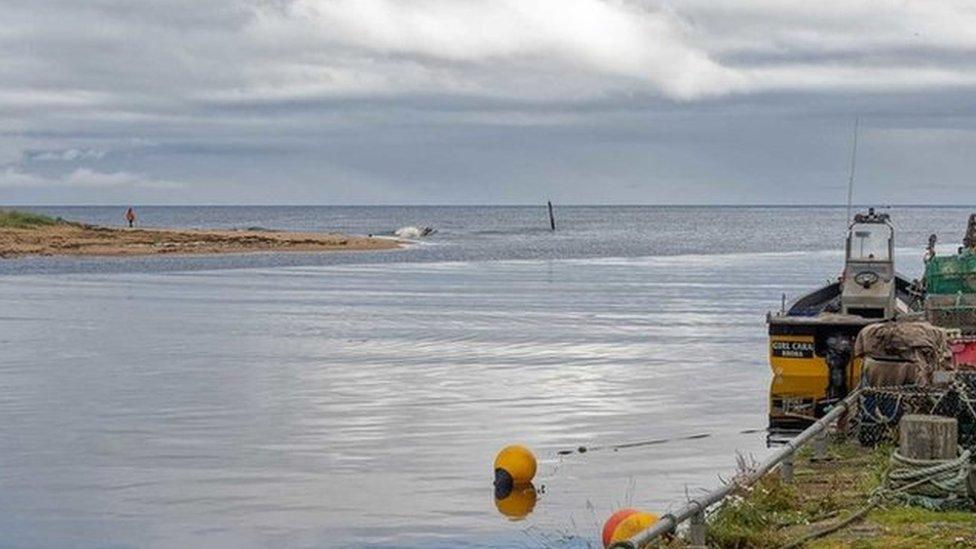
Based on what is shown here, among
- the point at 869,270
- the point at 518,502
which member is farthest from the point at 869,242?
the point at 518,502

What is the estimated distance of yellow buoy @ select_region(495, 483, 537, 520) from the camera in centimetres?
1914

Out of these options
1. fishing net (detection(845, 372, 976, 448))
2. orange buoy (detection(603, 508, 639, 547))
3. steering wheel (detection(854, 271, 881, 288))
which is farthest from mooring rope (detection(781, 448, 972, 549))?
steering wheel (detection(854, 271, 881, 288))

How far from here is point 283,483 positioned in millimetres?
20641

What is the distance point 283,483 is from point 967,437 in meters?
9.02

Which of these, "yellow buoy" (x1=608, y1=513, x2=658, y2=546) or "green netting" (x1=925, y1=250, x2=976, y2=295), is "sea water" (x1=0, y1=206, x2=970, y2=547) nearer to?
"yellow buoy" (x1=608, y1=513, x2=658, y2=546)

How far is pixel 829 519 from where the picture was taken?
50.1 ft

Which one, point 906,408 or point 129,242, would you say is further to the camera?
point 129,242

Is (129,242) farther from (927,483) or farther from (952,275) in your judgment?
(927,483)

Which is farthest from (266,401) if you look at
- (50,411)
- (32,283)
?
(32,283)

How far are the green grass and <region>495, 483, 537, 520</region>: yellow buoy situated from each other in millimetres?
88314

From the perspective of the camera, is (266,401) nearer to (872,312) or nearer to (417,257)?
(872,312)

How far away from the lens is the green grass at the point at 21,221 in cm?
10388

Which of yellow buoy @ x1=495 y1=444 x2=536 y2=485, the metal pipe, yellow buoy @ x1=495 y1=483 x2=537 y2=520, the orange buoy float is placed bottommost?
yellow buoy @ x1=495 y1=483 x2=537 y2=520

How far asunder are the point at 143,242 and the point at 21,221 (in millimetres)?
11793
